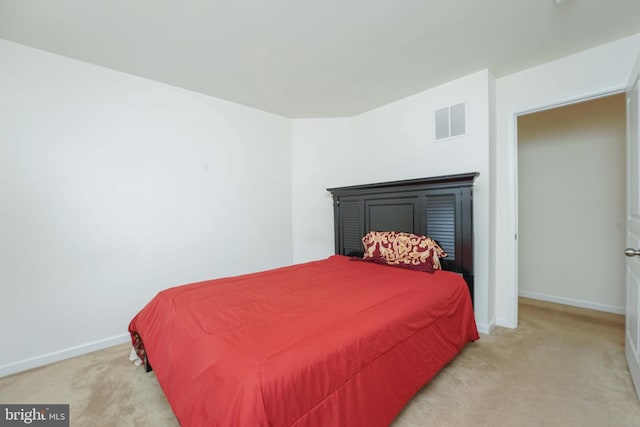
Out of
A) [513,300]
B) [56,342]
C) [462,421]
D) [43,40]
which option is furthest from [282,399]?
[43,40]

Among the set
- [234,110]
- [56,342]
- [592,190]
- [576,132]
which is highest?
[234,110]

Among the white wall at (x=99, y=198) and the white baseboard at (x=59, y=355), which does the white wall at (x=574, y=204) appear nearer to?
the white wall at (x=99, y=198)

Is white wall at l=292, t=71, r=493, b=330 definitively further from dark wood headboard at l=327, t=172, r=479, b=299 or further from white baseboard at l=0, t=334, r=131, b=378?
white baseboard at l=0, t=334, r=131, b=378

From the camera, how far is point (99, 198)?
2.37 m

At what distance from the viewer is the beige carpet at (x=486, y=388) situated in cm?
150

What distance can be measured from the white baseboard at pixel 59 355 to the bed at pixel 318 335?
644mm

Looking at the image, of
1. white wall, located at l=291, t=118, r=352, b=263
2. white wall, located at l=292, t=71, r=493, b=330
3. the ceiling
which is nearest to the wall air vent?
white wall, located at l=292, t=71, r=493, b=330

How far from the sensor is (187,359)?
125cm

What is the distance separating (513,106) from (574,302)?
2442 millimetres

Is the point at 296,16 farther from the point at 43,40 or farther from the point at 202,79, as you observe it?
the point at 43,40

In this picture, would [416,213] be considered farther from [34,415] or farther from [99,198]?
[34,415]

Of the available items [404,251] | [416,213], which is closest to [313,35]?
[416,213]

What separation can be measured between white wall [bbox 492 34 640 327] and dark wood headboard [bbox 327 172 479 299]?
51 centimetres

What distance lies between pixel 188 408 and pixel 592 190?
14.1 feet
